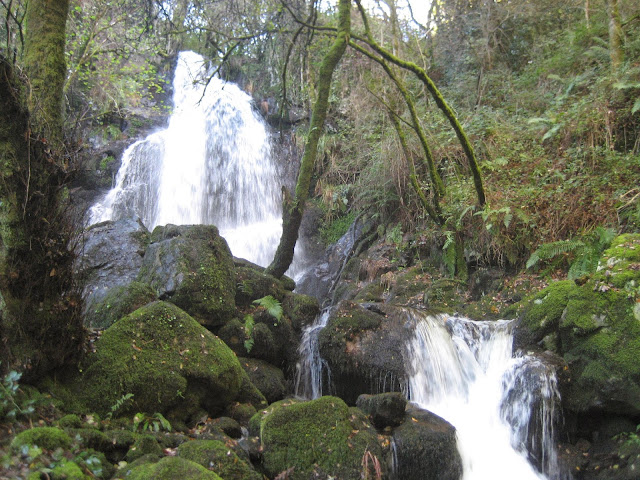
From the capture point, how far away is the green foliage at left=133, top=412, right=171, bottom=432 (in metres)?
4.02

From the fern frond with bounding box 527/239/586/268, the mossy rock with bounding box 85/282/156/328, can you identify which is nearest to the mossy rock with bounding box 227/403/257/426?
the mossy rock with bounding box 85/282/156/328

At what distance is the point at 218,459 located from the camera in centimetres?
333

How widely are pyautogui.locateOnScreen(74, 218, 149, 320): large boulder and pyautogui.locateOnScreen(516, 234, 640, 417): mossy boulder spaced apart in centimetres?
633

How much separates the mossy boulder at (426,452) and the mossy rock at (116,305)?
11.5 feet

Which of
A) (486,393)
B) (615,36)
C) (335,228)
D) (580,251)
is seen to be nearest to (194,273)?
(486,393)

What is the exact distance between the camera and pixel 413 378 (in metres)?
6.22

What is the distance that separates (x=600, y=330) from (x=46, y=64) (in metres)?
6.39

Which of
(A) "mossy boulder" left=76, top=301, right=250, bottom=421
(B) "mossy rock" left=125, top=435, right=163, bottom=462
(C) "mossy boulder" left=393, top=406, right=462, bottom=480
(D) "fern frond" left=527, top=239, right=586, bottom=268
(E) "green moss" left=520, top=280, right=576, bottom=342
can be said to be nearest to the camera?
(B) "mossy rock" left=125, top=435, right=163, bottom=462

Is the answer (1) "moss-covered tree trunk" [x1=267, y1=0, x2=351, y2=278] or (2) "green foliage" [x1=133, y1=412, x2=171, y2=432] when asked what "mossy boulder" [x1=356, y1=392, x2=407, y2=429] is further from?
(1) "moss-covered tree trunk" [x1=267, y1=0, x2=351, y2=278]

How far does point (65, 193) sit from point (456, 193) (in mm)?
7617

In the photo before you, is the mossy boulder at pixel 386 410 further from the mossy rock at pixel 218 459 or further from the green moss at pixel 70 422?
the green moss at pixel 70 422

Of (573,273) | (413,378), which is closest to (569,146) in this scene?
(573,273)

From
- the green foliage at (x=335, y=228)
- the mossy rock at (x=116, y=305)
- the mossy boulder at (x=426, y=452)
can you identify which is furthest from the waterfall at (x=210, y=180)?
the mossy boulder at (x=426, y=452)

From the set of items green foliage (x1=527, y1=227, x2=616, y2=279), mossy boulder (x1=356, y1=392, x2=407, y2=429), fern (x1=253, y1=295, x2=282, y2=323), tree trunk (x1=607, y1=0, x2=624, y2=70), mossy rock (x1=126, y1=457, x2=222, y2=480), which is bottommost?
mossy boulder (x1=356, y1=392, x2=407, y2=429)
